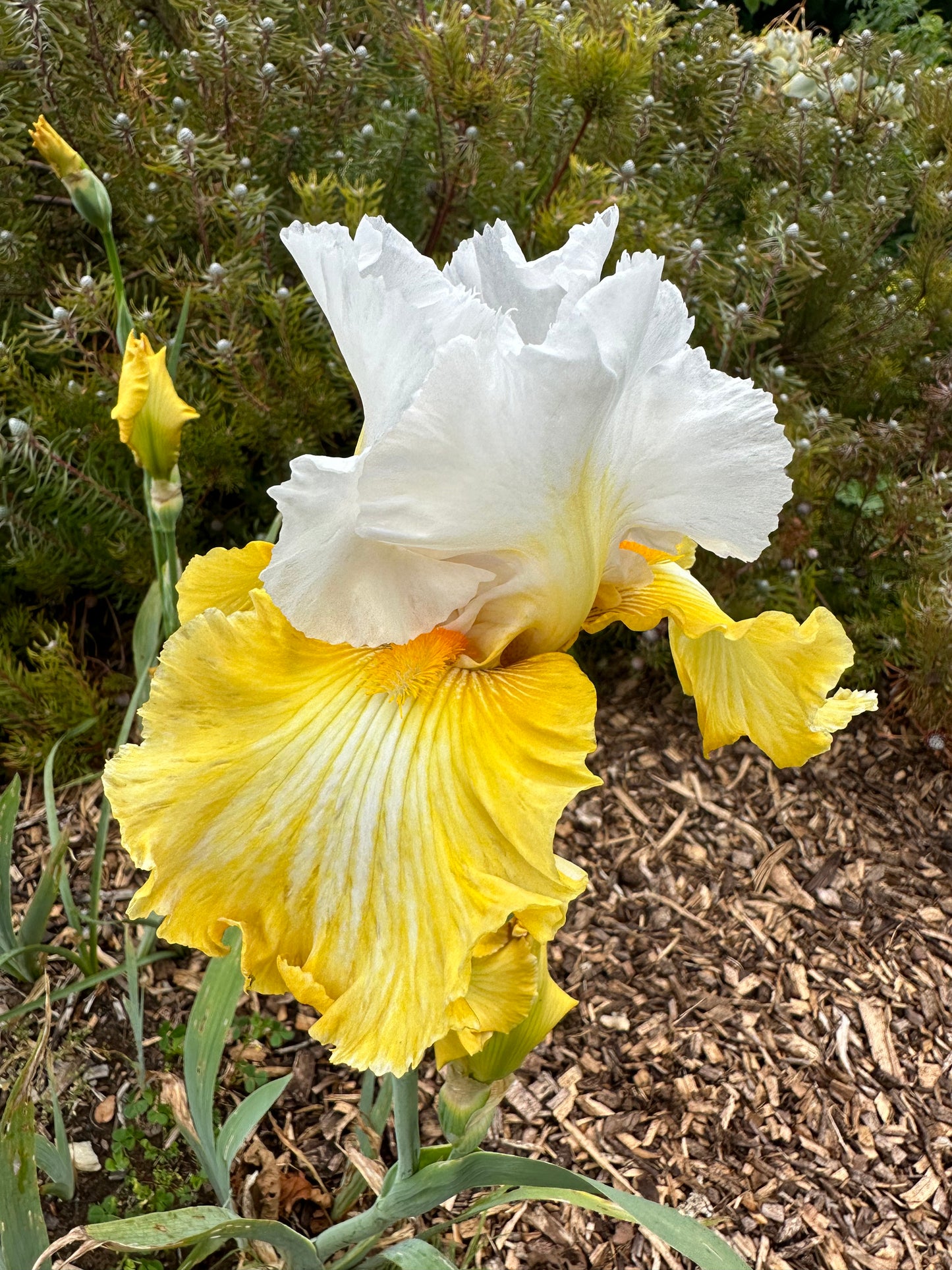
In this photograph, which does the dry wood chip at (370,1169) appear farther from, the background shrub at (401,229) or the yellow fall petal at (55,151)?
the yellow fall petal at (55,151)

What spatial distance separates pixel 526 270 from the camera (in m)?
0.99

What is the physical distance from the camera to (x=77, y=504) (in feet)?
7.23

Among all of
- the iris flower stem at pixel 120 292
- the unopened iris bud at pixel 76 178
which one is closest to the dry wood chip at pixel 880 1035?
the iris flower stem at pixel 120 292

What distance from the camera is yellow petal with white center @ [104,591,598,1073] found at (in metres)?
0.78

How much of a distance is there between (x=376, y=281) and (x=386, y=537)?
0.23 metres

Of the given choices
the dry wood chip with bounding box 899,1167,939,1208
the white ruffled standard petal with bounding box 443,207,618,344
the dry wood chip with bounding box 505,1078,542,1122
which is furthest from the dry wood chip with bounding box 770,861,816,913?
the white ruffled standard petal with bounding box 443,207,618,344

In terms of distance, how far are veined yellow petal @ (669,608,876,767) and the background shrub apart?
1.40 meters

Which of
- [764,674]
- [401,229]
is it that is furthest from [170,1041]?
[401,229]

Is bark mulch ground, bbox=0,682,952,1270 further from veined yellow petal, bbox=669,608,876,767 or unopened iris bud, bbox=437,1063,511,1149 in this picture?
veined yellow petal, bbox=669,608,876,767

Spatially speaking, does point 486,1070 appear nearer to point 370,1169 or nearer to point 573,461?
point 370,1169

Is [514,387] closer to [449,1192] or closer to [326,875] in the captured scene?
[326,875]

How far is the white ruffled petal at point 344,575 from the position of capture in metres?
0.83

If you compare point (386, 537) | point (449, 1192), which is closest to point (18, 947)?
point (449, 1192)

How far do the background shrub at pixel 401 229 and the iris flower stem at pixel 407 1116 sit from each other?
138cm
